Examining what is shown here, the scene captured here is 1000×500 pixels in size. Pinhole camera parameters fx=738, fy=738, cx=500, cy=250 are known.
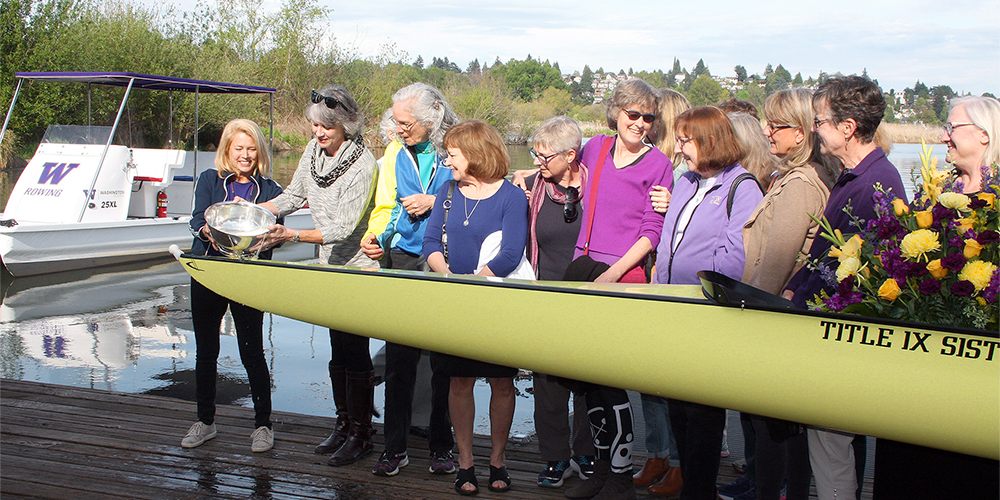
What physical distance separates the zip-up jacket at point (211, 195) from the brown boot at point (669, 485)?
216 centimetres

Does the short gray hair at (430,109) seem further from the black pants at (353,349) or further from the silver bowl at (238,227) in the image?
the black pants at (353,349)

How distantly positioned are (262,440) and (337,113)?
1.61m

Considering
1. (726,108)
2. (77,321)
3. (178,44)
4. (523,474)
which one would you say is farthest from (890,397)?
(178,44)

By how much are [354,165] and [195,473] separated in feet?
5.15

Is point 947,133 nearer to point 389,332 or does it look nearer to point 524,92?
point 389,332

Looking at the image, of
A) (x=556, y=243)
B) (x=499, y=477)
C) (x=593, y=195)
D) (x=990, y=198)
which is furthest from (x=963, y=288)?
(x=499, y=477)

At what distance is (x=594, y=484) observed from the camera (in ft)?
10.0

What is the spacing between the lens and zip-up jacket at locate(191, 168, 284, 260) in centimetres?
355

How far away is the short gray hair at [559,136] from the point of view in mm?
3242

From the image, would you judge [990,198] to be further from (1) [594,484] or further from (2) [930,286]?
(1) [594,484]

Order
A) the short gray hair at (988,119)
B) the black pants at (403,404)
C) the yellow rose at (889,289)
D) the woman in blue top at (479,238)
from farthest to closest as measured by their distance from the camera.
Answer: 1. the black pants at (403,404)
2. the woman in blue top at (479,238)
3. the short gray hair at (988,119)
4. the yellow rose at (889,289)

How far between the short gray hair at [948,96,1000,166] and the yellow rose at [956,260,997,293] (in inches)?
20.5

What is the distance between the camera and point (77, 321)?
7258 mm

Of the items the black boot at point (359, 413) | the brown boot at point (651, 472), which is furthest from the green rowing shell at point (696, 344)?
the brown boot at point (651, 472)
